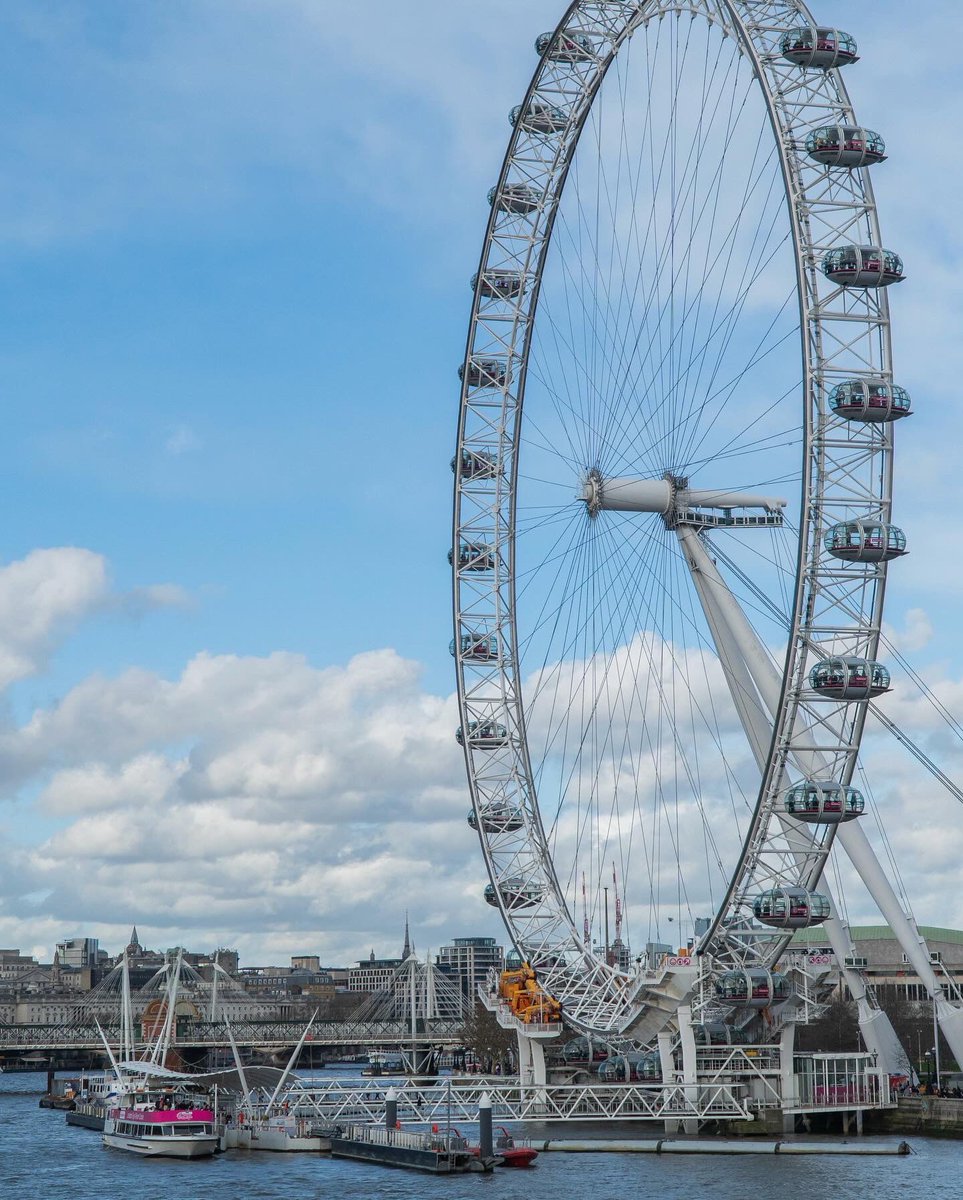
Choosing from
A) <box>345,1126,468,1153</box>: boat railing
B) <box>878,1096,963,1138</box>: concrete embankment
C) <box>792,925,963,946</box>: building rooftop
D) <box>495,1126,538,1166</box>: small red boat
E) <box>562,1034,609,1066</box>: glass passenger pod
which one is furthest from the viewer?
<box>792,925,963,946</box>: building rooftop

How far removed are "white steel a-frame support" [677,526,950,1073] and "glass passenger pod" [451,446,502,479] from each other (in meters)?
12.8

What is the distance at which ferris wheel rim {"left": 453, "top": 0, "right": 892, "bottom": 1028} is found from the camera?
175 feet

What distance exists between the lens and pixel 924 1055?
325ft

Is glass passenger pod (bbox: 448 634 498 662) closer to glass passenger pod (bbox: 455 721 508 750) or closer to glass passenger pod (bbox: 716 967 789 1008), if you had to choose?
glass passenger pod (bbox: 455 721 508 750)

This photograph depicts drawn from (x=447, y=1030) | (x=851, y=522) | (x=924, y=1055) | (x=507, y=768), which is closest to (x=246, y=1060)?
(x=447, y=1030)

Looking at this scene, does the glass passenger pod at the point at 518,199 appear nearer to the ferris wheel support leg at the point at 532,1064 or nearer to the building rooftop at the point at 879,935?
the ferris wheel support leg at the point at 532,1064

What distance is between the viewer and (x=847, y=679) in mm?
52500

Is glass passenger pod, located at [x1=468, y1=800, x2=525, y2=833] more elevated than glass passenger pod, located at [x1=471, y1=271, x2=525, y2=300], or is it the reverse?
glass passenger pod, located at [x1=471, y1=271, x2=525, y2=300]

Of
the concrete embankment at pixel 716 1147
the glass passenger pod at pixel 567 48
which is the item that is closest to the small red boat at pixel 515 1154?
the concrete embankment at pixel 716 1147

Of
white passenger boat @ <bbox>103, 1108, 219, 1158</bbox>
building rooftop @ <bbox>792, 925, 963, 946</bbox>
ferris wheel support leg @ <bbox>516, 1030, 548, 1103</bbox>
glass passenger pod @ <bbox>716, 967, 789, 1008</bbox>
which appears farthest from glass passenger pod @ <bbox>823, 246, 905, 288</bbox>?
building rooftop @ <bbox>792, 925, 963, 946</bbox>

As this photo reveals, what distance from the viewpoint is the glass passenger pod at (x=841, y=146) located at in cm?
5366

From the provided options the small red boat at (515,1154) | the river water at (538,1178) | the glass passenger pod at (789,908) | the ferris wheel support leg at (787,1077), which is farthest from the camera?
the ferris wheel support leg at (787,1077)

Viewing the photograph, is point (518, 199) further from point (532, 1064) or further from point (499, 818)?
point (532, 1064)

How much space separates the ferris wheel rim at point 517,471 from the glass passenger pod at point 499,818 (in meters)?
0.18
